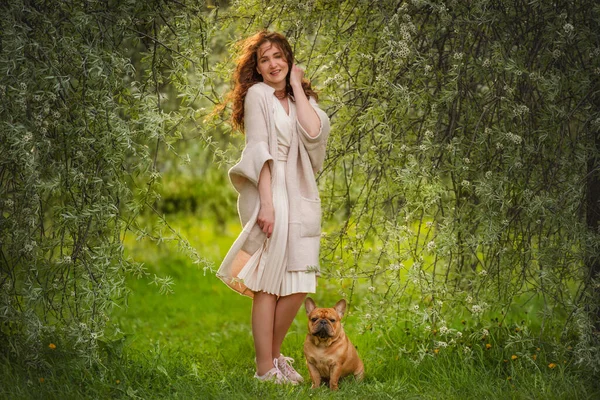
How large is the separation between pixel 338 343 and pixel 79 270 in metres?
1.35

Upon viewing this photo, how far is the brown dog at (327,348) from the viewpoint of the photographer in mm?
4137

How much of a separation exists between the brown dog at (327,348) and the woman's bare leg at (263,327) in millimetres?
217

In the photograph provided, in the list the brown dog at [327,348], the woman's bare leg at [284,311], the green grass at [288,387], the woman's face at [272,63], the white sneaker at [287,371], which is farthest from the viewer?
the white sneaker at [287,371]

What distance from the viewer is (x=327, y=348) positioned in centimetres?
420

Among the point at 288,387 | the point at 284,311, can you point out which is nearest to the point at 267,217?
the point at 284,311

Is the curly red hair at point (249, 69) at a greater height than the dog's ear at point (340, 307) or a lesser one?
greater

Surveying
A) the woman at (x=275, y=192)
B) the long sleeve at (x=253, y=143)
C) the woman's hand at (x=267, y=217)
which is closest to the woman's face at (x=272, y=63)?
the woman at (x=275, y=192)

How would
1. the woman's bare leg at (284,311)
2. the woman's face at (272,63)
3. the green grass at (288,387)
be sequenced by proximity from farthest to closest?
1. the woman's bare leg at (284,311)
2. the woman's face at (272,63)
3. the green grass at (288,387)

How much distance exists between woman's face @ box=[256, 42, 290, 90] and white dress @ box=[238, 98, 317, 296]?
4.9 inches

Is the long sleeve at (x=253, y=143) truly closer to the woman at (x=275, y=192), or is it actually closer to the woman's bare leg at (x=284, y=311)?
the woman at (x=275, y=192)

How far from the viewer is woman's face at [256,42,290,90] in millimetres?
4238

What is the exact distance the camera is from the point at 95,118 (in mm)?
3660

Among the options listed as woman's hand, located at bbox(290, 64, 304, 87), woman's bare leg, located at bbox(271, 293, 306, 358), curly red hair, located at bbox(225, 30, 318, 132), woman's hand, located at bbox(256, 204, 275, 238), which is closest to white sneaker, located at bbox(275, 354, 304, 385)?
woman's bare leg, located at bbox(271, 293, 306, 358)

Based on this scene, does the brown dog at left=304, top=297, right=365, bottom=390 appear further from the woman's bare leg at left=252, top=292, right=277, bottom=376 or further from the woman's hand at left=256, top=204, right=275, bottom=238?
the woman's hand at left=256, top=204, right=275, bottom=238
